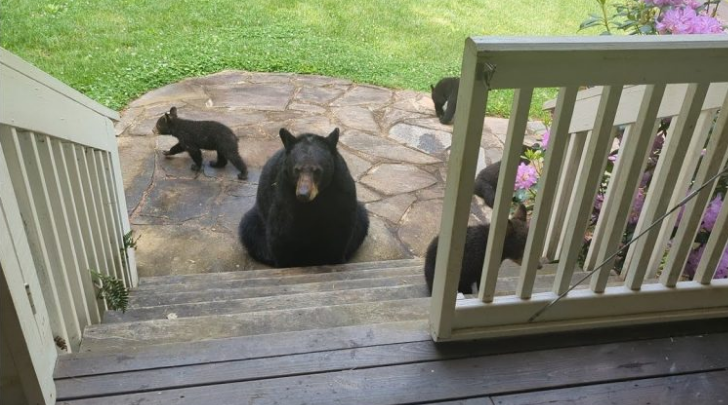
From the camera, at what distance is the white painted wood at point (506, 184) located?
1.52m

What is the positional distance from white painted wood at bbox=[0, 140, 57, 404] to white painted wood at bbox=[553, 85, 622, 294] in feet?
5.24

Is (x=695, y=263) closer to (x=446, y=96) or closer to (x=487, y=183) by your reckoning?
(x=487, y=183)

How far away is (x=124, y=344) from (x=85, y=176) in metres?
0.78

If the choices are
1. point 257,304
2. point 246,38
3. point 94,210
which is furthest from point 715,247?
point 246,38

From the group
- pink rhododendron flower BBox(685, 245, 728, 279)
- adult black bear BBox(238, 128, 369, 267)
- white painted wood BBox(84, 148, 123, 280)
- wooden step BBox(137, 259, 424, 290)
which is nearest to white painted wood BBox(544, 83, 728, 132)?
pink rhododendron flower BBox(685, 245, 728, 279)

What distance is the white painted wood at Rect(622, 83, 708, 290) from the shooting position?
5.32ft

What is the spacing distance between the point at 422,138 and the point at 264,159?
1646 millimetres

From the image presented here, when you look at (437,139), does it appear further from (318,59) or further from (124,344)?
(124,344)

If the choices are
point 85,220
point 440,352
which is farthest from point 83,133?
point 440,352

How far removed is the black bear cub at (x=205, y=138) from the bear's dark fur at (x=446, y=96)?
7.61 ft

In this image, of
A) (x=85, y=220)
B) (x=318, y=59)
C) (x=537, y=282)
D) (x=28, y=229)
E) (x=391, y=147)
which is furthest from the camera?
(x=318, y=59)

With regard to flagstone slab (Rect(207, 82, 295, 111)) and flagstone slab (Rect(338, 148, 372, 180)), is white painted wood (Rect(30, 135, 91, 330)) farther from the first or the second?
flagstone slab (Rect(207, 82, 295, 111))

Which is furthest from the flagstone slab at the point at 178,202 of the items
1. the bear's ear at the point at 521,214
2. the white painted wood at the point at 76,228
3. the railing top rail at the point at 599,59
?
the railing top rail at the point at 599,59

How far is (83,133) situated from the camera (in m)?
2.32
